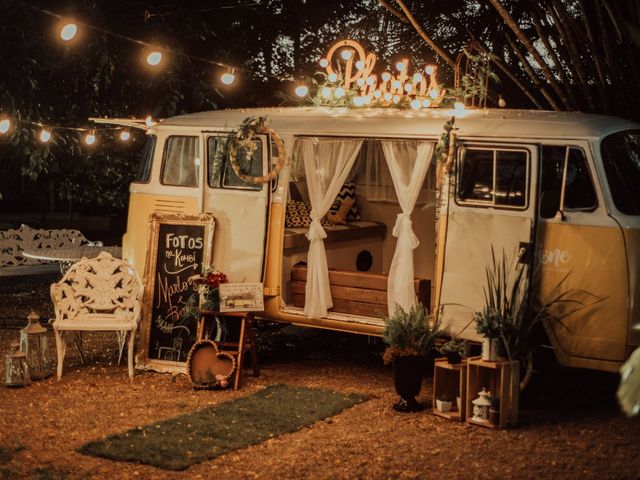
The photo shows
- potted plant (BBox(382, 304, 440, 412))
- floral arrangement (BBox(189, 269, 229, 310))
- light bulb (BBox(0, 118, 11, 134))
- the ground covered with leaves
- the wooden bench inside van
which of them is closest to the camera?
the ground covered with leaves

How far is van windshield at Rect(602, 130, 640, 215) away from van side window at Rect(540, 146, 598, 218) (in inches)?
7.1

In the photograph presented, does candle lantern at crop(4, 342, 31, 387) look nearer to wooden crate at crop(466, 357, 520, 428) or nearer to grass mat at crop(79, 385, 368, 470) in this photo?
grass mat at crop(79, 385, 368, 470)

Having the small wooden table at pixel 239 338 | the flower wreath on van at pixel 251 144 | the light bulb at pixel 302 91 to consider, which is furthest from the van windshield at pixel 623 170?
the light bulb at pixel 302 91

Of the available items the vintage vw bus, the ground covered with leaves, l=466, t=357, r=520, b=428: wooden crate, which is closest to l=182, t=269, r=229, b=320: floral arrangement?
the vintage vw bus

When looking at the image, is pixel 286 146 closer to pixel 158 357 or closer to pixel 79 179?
pixel 158 357

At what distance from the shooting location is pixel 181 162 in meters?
9.99

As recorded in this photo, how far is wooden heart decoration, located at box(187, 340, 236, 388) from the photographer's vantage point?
28.3 ft

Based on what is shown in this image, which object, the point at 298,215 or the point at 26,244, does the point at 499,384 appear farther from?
the point at 26,244

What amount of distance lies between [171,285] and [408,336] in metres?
2.64

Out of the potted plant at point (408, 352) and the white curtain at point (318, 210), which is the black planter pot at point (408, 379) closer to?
the potted plant at point (408, 352)

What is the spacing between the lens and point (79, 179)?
19438 millimetres

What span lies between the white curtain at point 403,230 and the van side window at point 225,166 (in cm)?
134

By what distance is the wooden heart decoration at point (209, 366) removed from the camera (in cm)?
862

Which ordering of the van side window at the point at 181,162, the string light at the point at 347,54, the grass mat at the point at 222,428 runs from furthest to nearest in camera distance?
the string light at the point at 347,54 → the van side window at the point at 181,162 → the grass mat at the point at 222,428
